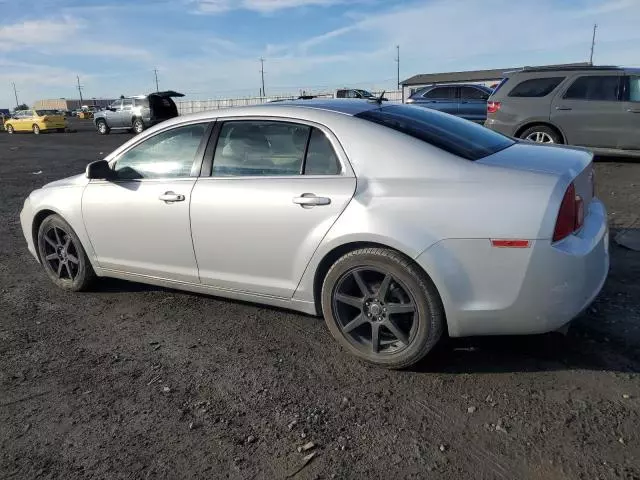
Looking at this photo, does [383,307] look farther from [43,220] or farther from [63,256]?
[43,220]

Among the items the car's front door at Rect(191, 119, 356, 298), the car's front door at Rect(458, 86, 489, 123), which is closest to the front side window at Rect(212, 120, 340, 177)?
the car's front door at Rect(191, 119, 356, 298)

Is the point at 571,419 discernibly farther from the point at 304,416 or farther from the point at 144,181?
the point at 144,181

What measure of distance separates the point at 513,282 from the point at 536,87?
8.30 m

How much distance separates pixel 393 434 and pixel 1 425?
2.05 m

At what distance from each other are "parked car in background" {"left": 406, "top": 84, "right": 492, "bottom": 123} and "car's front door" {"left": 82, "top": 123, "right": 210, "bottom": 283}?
1214 centimetres

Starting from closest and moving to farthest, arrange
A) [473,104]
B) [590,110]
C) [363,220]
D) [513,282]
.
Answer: [513,282] < [363,220] < [590,110] < [473,104]

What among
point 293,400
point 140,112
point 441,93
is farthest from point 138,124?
point 293,400

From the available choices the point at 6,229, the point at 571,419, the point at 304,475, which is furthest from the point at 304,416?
the point at 6,229

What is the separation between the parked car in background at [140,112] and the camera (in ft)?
83.6

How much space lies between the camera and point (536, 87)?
984 cm

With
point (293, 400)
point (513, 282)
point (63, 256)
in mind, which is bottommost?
point (293, 400)

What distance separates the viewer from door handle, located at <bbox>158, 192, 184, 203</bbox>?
374cm

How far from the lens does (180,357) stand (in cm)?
346

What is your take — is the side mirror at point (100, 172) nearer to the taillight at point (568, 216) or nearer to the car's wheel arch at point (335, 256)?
the car's wheel arch at point (335, 256)
